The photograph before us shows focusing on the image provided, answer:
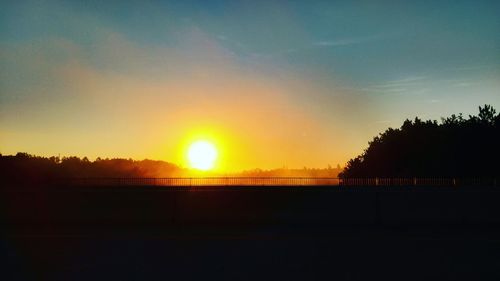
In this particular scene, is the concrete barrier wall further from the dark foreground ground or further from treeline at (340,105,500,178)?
treeline at (340,105,500,178)

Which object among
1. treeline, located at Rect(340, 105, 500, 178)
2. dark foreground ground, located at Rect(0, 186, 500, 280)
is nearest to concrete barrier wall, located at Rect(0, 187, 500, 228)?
dark foreground ground, located at Rect(0, 186, 500, 280)

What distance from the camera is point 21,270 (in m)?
8.66

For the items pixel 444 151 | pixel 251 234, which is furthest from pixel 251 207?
pixel 444 151

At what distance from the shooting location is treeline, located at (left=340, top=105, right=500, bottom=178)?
203ft

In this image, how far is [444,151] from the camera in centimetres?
6412

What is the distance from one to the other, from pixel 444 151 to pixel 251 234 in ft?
186

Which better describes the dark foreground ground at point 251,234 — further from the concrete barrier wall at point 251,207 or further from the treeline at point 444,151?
the treeline at point 444,151

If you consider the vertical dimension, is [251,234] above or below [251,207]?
below

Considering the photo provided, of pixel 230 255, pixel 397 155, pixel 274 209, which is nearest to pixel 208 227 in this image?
pixel 274 209

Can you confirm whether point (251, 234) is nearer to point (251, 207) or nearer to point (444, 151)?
point (251, 207)

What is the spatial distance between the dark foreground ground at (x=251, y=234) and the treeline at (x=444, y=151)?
50.7 meters

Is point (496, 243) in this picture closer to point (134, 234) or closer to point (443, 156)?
point (134, 234)

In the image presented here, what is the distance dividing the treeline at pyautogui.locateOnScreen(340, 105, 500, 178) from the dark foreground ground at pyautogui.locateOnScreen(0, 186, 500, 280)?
5066 centimetres

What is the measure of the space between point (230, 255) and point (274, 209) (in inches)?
224
